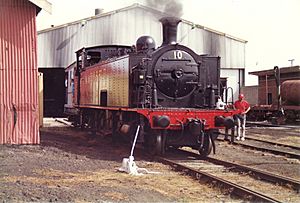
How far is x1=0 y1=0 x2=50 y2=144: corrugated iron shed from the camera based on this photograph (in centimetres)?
1345

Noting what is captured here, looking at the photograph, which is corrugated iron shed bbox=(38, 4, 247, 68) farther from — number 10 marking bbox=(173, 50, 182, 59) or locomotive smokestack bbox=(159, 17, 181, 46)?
number 10 marking bbox=(173, 50, 182, 59)

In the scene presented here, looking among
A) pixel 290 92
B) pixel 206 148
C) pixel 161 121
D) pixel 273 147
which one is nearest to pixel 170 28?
pixel 161 121

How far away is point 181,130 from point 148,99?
3.81 feet

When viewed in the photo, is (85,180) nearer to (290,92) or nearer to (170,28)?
(170,28)

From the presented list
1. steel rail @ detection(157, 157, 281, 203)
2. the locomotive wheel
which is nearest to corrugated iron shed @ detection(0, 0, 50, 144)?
steel rail @ detection(157, 157, 281, 203)

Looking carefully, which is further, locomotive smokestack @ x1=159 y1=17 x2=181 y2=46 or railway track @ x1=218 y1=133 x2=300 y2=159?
railway track @ x1=218 y1=133 x2=300 y2=159

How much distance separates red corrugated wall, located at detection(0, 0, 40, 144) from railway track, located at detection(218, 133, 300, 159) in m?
6.92

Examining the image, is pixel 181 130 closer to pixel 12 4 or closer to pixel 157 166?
pixel 157 166

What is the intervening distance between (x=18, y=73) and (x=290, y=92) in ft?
60.5

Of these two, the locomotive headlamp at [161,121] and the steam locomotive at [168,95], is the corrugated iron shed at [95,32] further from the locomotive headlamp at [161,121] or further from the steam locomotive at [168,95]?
the locomotive headlamp at [161,121]

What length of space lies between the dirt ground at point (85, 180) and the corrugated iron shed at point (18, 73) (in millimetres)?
633

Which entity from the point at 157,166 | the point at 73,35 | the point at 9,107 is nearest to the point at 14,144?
the point at 9,107

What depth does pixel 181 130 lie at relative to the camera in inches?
485

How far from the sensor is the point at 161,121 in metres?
11.6
